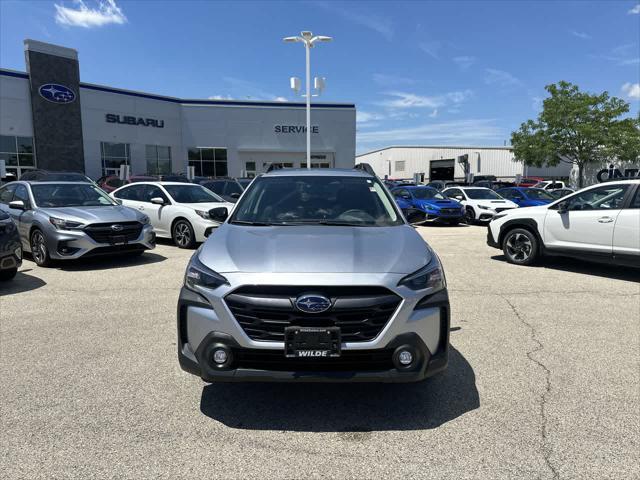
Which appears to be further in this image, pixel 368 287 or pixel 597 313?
pixel 597 313

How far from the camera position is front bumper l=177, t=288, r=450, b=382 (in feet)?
8.86

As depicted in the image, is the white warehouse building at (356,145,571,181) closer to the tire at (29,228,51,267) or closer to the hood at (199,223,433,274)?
the tire at (29,228,51,267)

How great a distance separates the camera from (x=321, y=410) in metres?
3.11

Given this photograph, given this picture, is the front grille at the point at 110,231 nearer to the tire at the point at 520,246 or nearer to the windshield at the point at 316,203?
the windshield at the point at 316,203

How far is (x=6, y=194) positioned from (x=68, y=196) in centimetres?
158

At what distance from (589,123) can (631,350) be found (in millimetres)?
38602

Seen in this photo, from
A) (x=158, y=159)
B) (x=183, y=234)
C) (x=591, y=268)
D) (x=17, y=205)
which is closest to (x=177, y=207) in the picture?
(x=183, y=234)

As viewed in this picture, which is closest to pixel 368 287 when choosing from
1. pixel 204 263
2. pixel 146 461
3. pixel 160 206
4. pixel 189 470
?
pixel 204 263

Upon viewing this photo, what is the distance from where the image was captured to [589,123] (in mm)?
36188

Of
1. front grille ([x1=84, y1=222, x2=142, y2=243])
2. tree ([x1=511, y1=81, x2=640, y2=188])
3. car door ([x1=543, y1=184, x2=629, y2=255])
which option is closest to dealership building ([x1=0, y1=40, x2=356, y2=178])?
tree ([x1=511, y1=81, x2=640, y2=188])

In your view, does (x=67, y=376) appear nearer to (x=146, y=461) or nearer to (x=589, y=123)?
(x=146, y=461)

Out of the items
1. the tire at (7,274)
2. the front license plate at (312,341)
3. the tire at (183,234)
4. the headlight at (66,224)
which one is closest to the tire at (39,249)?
the headlight at (66,224)

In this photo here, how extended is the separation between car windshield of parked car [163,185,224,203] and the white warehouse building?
49.4m

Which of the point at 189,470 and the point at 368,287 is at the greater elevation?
the point at 368,287
